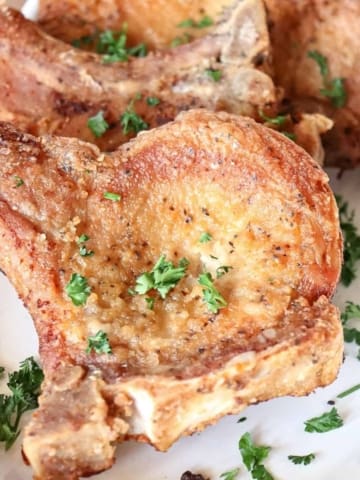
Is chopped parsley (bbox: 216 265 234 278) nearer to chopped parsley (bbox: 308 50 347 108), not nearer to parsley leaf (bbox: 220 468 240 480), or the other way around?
parsley leaf (bbox: 220 468 240 480)

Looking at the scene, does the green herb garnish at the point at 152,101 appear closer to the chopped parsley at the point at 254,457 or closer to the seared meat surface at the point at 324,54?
the seared meat surface at the point at 324,54

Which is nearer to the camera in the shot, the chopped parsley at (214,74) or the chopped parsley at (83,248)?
the chopped parsley at (83,248)

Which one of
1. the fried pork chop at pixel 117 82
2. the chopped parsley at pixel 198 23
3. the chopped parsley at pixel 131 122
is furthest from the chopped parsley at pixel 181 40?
the chopped parsley at pixel 131 122

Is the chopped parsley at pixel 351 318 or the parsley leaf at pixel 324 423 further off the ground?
the chopped parsley at pixel 351 318

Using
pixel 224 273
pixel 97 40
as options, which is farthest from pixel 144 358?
pixel 97 40

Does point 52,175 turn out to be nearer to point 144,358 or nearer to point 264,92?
point 144,358

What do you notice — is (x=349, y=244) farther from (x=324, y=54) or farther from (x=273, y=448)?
(x=273, y=448)

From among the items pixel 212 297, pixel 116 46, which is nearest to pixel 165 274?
pixel 212 297
